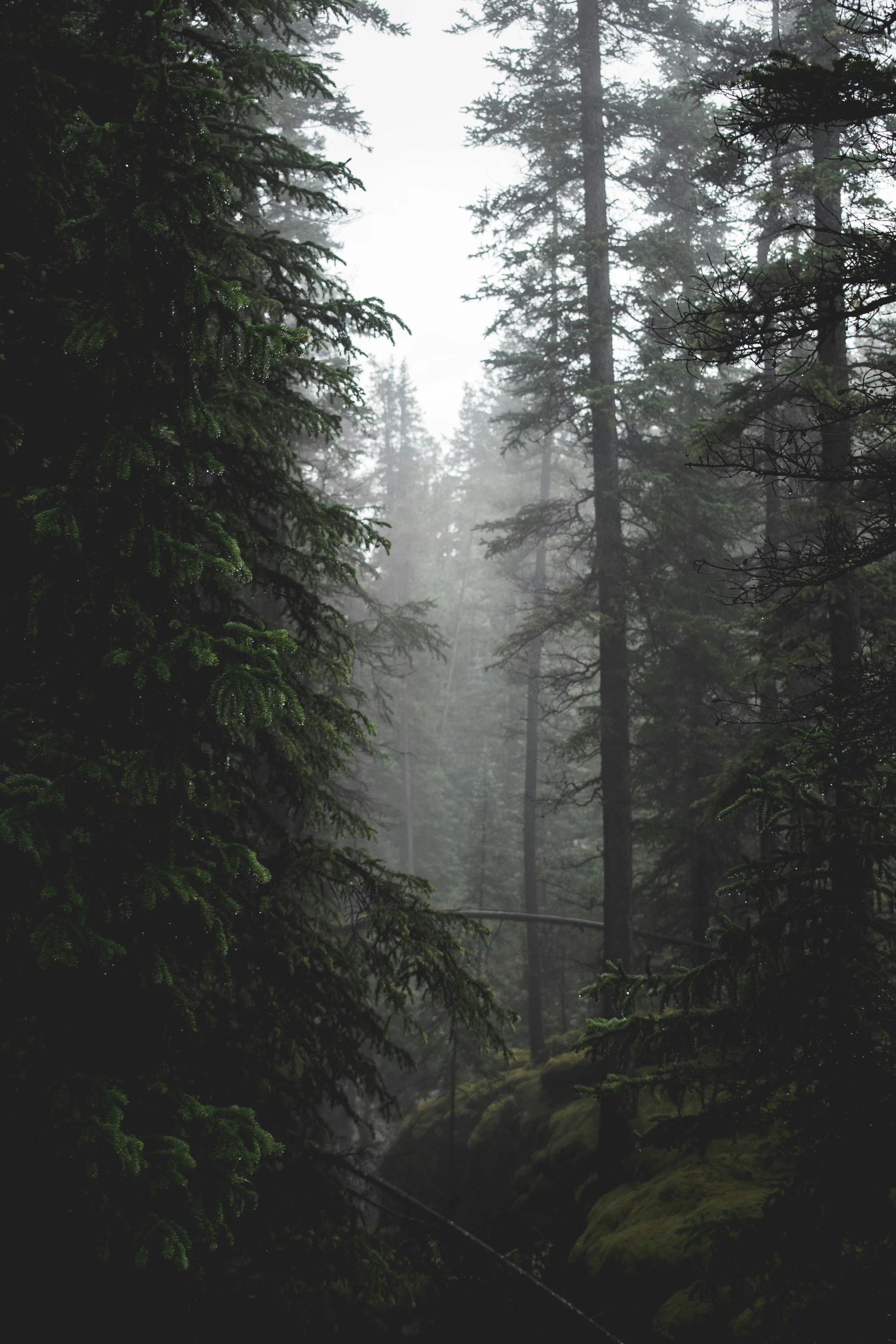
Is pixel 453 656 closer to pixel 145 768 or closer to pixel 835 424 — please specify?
pixel 835 424

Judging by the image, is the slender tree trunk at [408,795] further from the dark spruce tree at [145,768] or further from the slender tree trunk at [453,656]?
the dark spruce tree at [145,768]

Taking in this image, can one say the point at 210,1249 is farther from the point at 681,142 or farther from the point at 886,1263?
the point at 681,142

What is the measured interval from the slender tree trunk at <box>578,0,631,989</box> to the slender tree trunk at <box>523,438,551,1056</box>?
370 cm

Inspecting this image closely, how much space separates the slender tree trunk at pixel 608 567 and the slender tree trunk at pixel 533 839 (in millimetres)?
3704

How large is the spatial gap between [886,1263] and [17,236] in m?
7.22

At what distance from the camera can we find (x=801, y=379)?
861cm

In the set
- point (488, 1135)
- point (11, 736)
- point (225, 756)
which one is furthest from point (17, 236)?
point (488, 1135)

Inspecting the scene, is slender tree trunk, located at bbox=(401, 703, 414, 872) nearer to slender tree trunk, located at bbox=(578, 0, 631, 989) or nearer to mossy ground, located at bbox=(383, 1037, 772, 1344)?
mossy ground, located at bbox=(383, 1037, 772, 1344)

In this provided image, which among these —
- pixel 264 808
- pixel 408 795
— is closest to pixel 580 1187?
pixel 264 808

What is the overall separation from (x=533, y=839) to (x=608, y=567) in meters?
10.9

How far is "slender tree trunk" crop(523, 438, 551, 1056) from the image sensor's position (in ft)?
64.3

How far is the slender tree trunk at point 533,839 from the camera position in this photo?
19609 millimetres

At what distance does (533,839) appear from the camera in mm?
21531

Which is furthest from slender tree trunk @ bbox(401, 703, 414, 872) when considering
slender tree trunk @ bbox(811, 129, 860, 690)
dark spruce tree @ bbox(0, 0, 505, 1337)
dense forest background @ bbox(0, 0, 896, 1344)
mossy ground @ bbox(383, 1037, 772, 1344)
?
dark spruce tree @ bbox(0, 0, 505, 1337)
